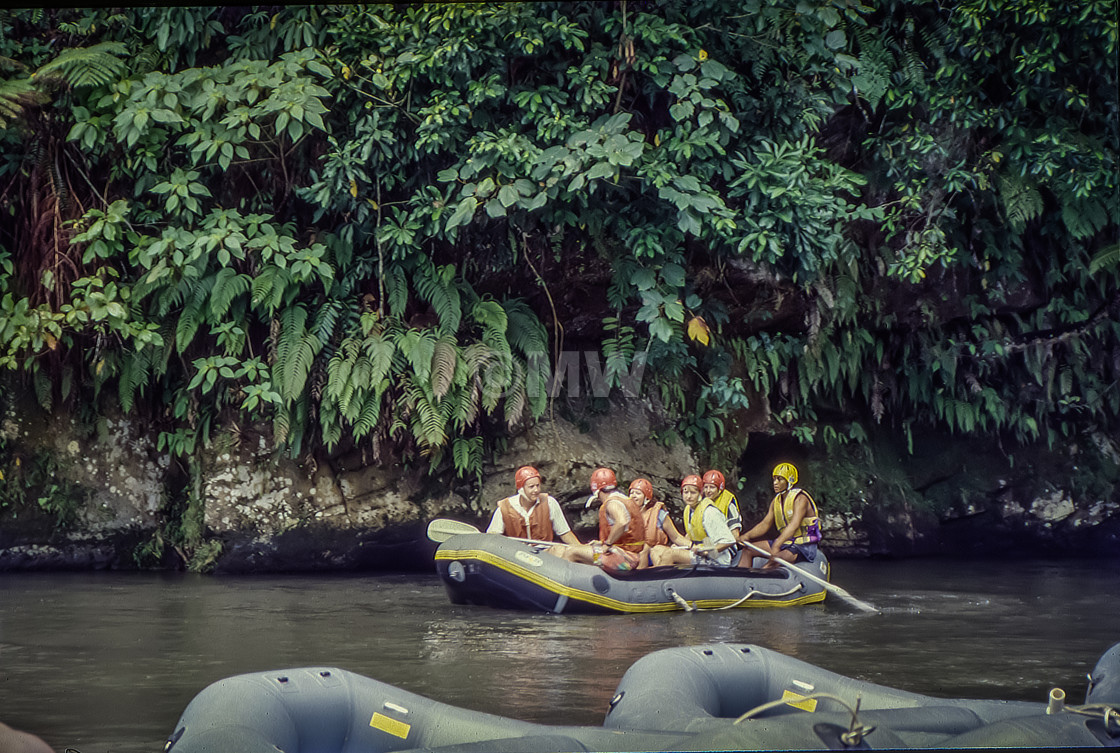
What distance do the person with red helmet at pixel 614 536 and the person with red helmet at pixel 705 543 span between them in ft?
0.61

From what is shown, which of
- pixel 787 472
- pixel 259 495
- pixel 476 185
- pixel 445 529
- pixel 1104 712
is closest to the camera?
pixel 1104 712

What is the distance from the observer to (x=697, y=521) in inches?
296

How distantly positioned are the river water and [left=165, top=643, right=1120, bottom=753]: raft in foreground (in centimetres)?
68

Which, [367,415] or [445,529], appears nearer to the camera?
[445,529]

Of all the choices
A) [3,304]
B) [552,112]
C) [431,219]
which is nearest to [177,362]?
[3,304]

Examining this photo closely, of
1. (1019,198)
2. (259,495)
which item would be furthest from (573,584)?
(1019,198)

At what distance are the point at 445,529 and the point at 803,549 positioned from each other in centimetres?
258

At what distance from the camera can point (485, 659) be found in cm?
534

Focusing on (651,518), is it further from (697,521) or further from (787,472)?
(787,472)

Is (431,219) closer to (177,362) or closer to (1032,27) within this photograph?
(177,362)

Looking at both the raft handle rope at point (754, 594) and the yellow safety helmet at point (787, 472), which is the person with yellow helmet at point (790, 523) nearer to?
the yellow safety helmet at point (787, 472)

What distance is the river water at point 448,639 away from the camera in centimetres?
451

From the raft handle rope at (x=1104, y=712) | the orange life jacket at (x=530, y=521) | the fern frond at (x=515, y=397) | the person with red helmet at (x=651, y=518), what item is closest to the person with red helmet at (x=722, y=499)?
the person with red helmet at (x=651, y=518)

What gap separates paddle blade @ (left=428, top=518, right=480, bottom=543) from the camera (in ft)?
24.3
